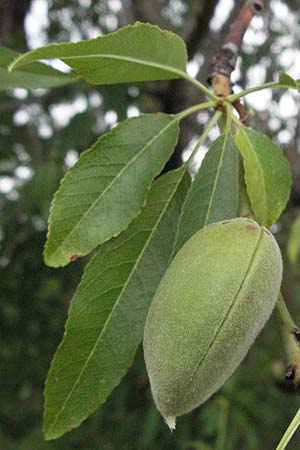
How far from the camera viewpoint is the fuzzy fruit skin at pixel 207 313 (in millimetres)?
1039

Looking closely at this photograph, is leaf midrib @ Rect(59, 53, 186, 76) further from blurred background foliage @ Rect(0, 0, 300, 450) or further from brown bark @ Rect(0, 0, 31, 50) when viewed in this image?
brown bark @ Rect(0, 0, 31, 50)

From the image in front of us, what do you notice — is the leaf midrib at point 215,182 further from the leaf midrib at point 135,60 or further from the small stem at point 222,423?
the small stem at point 222,423

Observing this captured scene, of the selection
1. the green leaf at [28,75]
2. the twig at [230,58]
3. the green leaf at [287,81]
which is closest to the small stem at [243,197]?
the twig at [230,58]

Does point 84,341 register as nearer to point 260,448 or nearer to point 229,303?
point 229,303

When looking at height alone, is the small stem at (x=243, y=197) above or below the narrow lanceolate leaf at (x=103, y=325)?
above

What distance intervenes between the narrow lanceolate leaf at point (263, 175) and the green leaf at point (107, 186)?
6.2 inches

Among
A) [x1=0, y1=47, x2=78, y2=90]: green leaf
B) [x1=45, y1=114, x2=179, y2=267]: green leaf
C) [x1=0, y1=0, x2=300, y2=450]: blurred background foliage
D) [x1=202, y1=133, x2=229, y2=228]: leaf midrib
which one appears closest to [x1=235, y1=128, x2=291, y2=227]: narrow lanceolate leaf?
[x1=202, y1=133, x2=229, y2=228]: leaf midrib

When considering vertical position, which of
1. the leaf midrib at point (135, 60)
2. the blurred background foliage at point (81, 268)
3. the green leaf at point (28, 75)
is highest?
the leaf midrib at point (135, 60)

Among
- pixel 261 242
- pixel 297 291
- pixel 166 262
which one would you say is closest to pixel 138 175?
pixel 166 262

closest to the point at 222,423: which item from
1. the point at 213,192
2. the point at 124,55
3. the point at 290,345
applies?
the point at 213,192

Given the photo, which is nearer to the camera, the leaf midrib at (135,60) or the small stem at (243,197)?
the leaf midrib at (135,60)

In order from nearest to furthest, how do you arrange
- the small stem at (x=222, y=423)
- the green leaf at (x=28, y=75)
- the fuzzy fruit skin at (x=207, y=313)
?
1. the fuzzy fruit skin at (x=207, y=313)
2. the green leaf at (x=28, y=75)
3. the small stem at (x=222, y=423)

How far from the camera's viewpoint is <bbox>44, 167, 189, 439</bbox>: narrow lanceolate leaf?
129 cm

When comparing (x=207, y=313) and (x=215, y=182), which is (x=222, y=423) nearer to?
(x=215, y=182)
